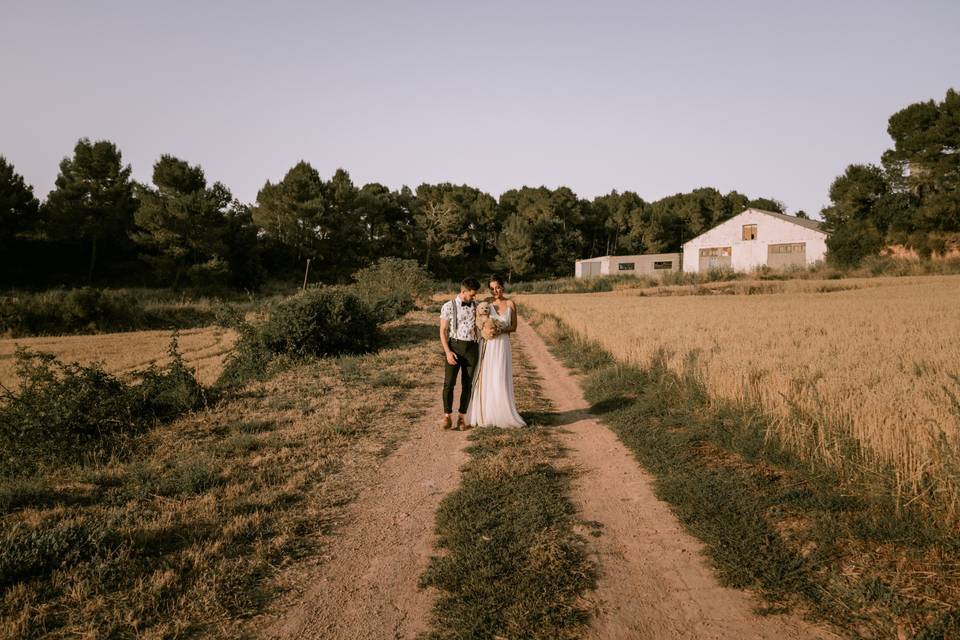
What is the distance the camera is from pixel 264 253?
179ft

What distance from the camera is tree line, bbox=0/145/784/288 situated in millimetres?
40719

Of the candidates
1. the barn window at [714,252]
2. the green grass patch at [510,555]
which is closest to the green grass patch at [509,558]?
the green grass patch at [510,555]

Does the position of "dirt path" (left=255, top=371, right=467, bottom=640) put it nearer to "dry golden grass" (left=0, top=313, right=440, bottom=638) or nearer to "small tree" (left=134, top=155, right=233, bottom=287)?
"dry golden grass" (left=0, top=313, right=440, bottom=638)

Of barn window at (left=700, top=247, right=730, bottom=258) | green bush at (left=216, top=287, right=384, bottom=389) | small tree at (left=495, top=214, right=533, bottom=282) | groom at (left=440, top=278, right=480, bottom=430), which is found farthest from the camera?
small tree at (left=495, top=214, right=533, bottom=282)

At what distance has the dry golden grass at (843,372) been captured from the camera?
16.3 feet

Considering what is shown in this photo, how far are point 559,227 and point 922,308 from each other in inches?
2606

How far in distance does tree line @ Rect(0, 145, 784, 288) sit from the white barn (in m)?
27.7

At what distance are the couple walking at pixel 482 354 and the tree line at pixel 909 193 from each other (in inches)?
1864

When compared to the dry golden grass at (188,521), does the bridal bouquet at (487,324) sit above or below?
above

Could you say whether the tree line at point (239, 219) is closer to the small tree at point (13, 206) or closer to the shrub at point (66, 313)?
the small tree at point (13, 206)

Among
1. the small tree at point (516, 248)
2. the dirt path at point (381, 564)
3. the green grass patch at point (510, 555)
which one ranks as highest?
the small tree at point (516, 248)

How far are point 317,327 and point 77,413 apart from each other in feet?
25.3

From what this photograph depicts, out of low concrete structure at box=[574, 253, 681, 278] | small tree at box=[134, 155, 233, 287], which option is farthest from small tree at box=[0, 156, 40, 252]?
low concrete structure at box=[574, 253, 681, 278]

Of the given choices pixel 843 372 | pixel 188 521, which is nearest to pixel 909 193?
pixel 843 372
